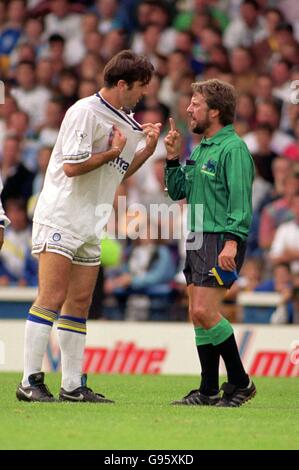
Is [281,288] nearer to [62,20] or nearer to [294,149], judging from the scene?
[294,149]

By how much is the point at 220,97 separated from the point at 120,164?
913 millimetres

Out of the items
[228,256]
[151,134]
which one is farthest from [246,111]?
[228,256]

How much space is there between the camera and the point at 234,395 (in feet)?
29.2

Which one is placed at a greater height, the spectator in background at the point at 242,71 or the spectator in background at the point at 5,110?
the spectator in background at the point at 242,71

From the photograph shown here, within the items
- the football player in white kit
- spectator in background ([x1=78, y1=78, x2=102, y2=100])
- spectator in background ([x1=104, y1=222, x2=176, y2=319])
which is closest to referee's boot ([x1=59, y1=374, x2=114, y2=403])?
the football player in white kit

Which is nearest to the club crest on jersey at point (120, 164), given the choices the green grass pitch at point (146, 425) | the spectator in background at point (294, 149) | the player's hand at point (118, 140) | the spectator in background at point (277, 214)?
the player's hand at point (118, 140)

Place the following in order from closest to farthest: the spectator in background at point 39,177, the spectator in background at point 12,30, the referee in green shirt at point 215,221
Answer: the referee in green shirt at point 215,221 < the spectator in background at point 39,177 < the spectator in background at point 12,30

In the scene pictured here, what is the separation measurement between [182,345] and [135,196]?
2.59m

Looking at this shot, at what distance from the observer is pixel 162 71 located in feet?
58.8

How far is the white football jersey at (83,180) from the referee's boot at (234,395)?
4.79 ft

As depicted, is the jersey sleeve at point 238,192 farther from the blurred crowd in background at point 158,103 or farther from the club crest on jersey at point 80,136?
the blurred crowd in background at point 158,103

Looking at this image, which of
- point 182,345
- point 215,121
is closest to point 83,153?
point 215,121

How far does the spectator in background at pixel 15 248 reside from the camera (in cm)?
1552
